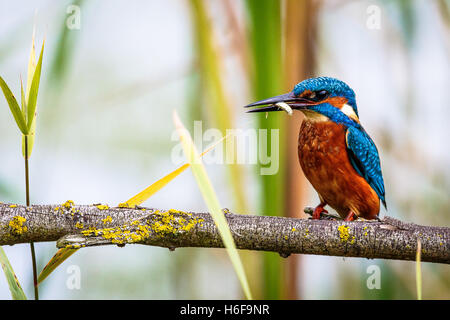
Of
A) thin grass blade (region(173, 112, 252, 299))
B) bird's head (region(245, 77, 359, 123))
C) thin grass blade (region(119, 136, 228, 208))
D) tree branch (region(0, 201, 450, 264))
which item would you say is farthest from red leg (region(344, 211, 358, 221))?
thin grass blade (region(173, 112, 252, 299))

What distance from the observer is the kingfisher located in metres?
2.07

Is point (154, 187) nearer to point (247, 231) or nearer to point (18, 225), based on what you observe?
point (247, 231)

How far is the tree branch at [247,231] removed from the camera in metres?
1.46

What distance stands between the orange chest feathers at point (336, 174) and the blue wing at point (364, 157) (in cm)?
2

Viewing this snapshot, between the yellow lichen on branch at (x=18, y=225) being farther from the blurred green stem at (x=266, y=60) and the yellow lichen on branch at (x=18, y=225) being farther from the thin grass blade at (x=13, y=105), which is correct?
the blurred green stem at (x=266, y=60)

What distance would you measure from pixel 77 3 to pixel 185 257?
135 cm

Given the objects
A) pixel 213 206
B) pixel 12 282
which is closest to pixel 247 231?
pixel 213 206

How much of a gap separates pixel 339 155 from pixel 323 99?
0.22 metres

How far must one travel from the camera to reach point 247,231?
1.46 metres

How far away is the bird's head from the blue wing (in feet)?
0.26

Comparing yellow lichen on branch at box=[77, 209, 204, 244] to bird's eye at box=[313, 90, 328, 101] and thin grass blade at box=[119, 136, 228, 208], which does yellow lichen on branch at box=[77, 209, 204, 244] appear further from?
Answer: bird's eye at box=[313, 90, 328, 101]

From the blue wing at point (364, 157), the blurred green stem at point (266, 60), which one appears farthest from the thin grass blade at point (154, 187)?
the blue wing at point (364, 157)

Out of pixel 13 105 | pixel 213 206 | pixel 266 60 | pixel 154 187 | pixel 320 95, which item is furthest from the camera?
pixel 320 95

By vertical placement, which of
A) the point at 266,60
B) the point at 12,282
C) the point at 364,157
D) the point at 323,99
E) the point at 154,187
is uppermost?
the point at 323,99
